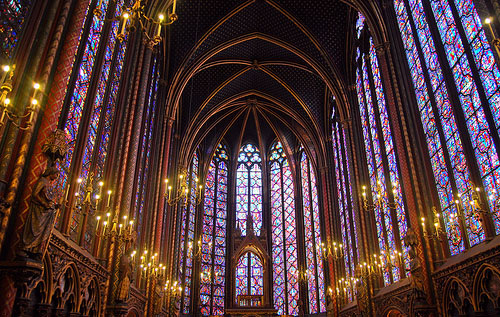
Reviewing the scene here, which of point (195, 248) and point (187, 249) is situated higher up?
point (195, 248)

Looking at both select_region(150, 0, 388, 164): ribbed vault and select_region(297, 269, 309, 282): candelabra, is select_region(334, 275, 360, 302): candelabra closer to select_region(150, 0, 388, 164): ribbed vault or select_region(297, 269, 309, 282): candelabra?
select_region(297, 269, 309, 282): candelabra

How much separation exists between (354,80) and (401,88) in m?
6.84

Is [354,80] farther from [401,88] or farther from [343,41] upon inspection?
[401,88]

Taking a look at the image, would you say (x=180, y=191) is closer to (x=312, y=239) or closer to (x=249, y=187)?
(x=312, y=239)

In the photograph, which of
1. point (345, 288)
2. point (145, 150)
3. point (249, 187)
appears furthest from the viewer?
point (249, 187)

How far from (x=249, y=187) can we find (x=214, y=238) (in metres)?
4.85

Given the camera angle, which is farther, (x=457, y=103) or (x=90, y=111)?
(x=457, y=103)

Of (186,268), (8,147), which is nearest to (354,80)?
(186,268)

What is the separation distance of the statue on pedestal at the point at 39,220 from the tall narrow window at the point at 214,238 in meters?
21.1

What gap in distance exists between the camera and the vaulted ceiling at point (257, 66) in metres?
21.0

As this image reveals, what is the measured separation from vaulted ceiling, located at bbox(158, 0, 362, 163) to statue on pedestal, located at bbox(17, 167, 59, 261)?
14493 millimetres

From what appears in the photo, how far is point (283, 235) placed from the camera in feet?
95.8

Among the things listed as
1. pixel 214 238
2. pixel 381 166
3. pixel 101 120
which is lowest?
pixel 101 120

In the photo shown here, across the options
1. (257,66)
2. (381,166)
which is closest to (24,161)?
(381,166)
